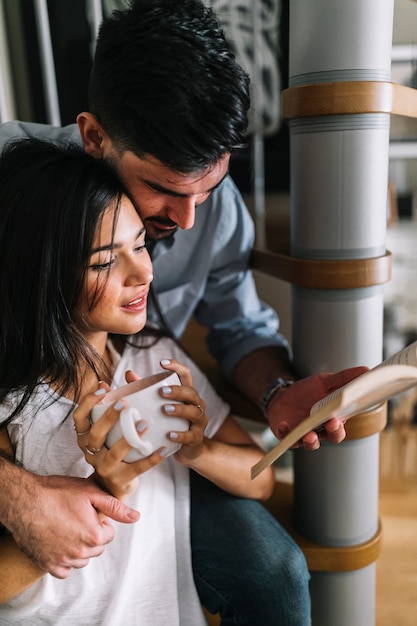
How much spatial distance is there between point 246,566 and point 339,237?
0.51 m

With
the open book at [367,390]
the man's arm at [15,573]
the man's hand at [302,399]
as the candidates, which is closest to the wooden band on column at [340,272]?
the man's hand at [302,399]

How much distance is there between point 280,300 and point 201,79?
89cm

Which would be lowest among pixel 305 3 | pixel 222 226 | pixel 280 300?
pixel 280 300

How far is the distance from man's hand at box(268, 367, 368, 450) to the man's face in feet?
1.01

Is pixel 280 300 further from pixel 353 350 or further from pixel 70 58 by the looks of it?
pixel 70 58

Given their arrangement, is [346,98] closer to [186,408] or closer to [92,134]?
[92,134]

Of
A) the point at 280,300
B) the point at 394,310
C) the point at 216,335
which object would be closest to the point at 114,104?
the point at 216,335

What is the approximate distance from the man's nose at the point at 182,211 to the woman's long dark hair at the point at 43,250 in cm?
7

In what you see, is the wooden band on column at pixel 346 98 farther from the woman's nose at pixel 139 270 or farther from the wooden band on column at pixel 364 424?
the wooden band on column at pixel 364 424

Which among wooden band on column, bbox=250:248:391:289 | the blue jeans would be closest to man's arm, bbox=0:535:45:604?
the blue jeans

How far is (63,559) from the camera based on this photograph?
66 centimetres

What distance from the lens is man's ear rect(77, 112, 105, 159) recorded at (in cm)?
75

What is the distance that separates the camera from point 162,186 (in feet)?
2.36

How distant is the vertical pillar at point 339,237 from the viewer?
2.43ft
